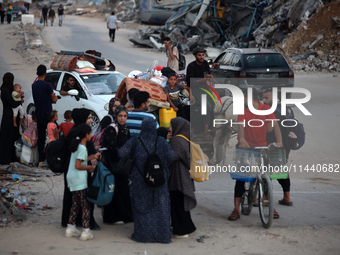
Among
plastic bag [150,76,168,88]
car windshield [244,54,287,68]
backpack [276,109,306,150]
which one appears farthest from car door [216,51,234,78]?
backpack [276,109,306,150]

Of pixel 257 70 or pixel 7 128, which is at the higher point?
pixel 257 70

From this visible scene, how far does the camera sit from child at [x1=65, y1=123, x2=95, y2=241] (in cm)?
733

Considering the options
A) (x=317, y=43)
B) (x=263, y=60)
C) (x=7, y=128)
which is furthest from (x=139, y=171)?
(x=317, y=43)

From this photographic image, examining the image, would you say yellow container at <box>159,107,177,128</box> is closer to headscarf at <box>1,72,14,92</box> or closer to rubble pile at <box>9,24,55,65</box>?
headscarf at <box>1,72,14,92</box>

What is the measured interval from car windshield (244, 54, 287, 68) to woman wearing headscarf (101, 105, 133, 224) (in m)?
10.5

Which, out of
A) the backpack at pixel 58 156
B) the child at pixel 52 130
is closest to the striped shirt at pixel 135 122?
the backpack at pixel 58 156

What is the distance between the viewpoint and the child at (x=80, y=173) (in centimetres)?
733

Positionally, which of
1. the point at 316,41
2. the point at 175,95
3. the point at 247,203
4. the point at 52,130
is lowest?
the point at 247,203

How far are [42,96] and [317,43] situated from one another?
771 inches

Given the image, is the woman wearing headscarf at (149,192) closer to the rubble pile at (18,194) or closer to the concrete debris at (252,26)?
the rubble pile at (18,194)

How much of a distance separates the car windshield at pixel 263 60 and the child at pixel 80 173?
11250 mm

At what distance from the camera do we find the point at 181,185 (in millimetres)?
7590

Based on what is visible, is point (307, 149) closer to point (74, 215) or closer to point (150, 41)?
point (74, 215)

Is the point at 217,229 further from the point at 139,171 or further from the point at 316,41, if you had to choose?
the point at 316,41
